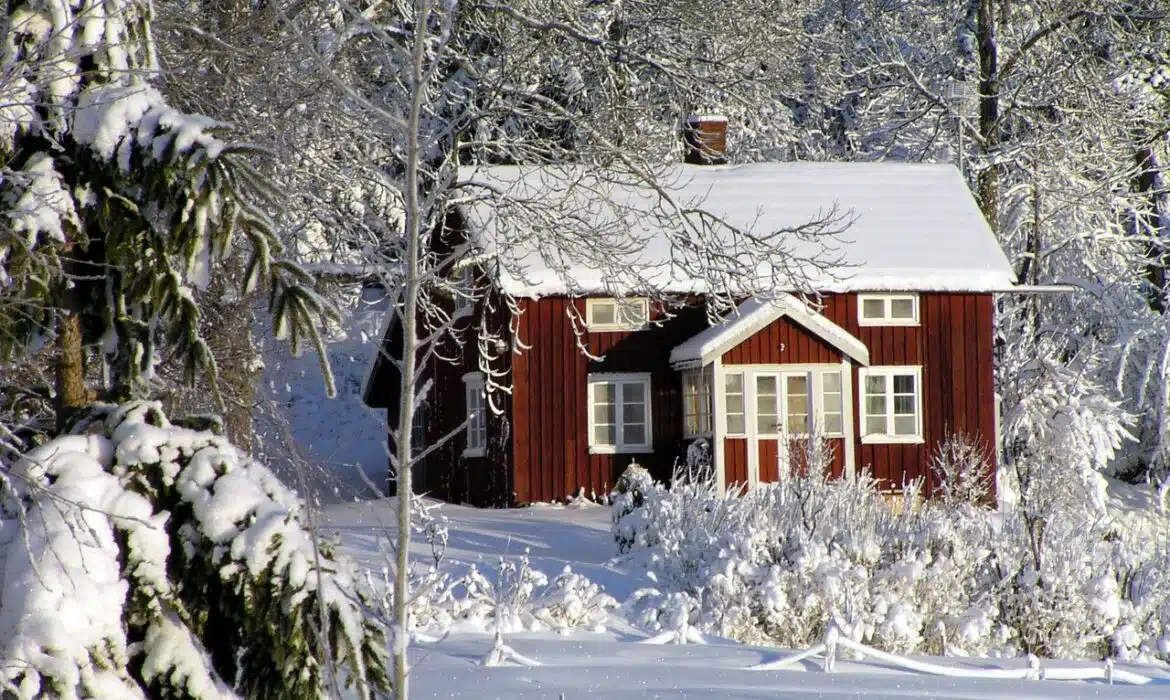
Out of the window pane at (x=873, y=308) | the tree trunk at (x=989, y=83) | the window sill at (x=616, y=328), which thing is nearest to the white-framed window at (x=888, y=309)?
the window pane at (x=873, y=308)

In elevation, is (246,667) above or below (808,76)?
below

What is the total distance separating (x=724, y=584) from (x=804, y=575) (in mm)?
630

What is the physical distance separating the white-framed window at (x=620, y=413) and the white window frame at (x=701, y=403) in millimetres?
531

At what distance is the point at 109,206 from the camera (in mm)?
4082

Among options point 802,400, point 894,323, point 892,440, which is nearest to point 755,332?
point 802,400

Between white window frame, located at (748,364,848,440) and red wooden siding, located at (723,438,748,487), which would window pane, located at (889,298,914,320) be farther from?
red wooden siding, located at (723,438,748,487)

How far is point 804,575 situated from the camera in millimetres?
11375

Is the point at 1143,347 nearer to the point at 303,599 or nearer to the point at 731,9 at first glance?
the point at 731,9

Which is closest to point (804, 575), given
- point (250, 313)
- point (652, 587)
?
point (652, 587)

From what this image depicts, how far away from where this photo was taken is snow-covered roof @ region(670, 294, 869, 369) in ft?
65.4

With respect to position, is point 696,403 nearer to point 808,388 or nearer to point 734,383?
point 734,383

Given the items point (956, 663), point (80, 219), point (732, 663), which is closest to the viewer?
point (80, 219)

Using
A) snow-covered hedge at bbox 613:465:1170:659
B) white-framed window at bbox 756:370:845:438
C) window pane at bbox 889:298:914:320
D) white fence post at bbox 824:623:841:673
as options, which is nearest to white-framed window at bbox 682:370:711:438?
white-framed window at bbox 756:370:845:438

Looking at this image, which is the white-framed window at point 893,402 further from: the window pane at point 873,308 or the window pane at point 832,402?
the window pane at point 873,308
